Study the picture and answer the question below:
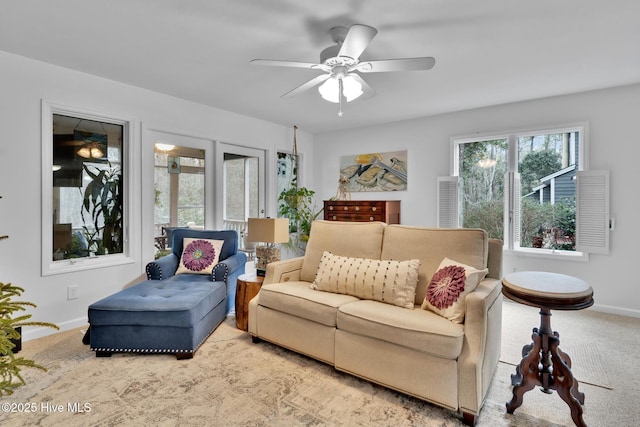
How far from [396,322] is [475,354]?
447mm

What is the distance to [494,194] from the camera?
437 centimetres

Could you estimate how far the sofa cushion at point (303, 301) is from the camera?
237cm

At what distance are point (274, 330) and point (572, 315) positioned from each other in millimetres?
3155

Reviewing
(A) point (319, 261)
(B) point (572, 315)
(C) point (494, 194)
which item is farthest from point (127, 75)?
(B) point (572, 315)

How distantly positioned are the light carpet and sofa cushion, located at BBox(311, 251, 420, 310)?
56 cm

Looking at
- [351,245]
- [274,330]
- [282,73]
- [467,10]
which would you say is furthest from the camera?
[282,73]

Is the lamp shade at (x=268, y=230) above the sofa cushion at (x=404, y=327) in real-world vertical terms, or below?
above

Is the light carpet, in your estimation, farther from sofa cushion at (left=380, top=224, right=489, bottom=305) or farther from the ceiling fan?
the ceiling fan

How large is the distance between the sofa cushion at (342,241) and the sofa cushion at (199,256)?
1.02 m

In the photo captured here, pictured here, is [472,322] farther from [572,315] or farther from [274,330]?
[572,315]

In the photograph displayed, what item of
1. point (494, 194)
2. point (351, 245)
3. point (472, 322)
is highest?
point (494, 194)

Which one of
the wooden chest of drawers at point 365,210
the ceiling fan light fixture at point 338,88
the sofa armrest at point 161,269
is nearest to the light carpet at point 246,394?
the sofa armrest at point 161,269

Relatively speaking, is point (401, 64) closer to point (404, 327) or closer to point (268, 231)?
Result: point (404, 327)

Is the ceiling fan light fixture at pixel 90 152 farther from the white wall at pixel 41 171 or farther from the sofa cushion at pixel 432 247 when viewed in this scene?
the sofa cushion at pixel 432 247
